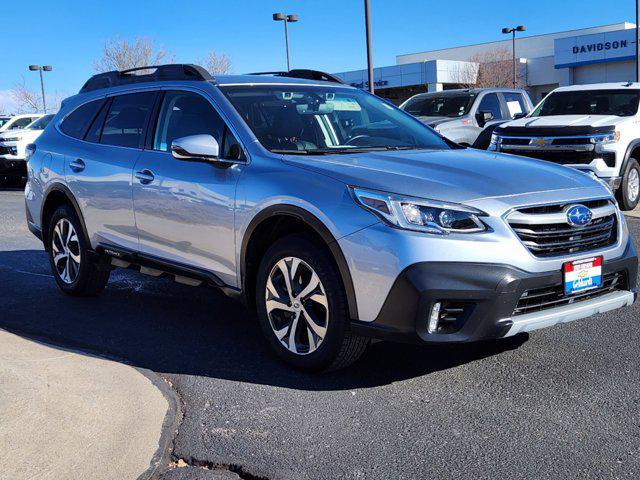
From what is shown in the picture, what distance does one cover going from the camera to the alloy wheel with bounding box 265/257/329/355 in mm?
4137

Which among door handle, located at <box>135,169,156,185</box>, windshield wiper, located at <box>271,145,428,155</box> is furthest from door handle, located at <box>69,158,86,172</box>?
windshield wiper, located at <box>271,145,428,155</box>

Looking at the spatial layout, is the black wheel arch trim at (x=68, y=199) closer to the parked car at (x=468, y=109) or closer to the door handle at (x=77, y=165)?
the door handle at (x=77, y=165)

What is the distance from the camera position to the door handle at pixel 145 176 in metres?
5.14

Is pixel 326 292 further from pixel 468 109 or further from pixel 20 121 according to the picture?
pixel 20 121

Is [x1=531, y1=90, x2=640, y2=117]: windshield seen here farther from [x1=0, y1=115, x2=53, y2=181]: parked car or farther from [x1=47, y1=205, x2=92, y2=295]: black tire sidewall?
[x1=0, y1=115, x2=53, y2=181]: parked car

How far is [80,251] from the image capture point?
6.15 m

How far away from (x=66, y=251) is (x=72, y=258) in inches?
3.7

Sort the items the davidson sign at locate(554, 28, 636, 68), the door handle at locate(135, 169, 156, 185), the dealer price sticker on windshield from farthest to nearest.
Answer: the davidson sign at locate(554, 28, 636, 68) → the door handle at locate(135, 169, 156, 185) → the dealer price sticker on windshield

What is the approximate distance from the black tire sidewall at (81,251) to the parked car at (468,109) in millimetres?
8703

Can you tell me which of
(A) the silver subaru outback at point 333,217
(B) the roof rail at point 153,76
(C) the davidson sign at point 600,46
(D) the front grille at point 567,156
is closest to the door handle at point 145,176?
(A) the silver subaru outback at point 333,217

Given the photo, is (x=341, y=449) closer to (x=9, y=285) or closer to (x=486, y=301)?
(x=486, y=301)

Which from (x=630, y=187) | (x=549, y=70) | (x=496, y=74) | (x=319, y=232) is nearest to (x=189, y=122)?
(x=319, y=232)

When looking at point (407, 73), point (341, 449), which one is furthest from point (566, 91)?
point (407, 73)

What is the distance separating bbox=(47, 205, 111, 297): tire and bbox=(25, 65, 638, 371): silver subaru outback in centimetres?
12
